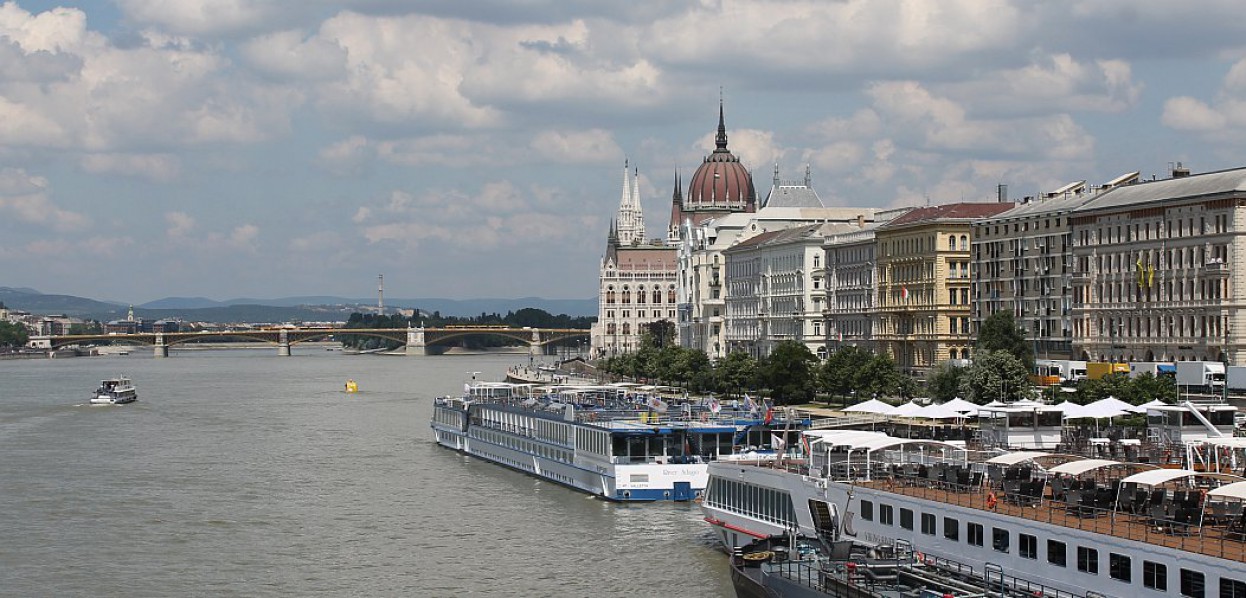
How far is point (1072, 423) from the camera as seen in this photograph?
186 ft

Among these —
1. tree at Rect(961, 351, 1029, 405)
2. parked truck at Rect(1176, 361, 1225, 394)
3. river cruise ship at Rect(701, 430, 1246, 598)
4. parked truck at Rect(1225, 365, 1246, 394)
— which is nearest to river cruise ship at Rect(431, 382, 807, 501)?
river cruise ship at Rect(701, 430, 1246, 598)

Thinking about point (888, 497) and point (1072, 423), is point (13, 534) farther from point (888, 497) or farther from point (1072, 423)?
point (1072, 423)

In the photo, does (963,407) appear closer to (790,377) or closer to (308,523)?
(308,523)

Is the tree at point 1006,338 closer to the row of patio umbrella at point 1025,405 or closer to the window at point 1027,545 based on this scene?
the row of patio umbrella at point 1025,405

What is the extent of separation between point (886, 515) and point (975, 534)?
3.19 m

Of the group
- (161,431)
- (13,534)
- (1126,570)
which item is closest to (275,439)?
(161,431)

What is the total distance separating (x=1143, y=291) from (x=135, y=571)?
2094 inches

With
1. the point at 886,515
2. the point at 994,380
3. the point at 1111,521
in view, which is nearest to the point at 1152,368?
the point at 994,380

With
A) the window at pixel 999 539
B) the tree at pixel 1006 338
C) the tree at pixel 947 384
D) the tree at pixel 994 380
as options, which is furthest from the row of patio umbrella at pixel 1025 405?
the tree at pixel 1006 338

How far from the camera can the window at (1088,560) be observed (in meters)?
27.6

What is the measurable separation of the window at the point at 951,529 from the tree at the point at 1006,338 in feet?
179

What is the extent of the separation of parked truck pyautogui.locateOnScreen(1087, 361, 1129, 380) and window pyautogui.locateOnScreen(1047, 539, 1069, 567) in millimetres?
50156

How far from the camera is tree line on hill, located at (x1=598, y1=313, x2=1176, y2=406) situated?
225 feet

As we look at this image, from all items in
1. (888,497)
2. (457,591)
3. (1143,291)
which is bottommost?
(457,591)
